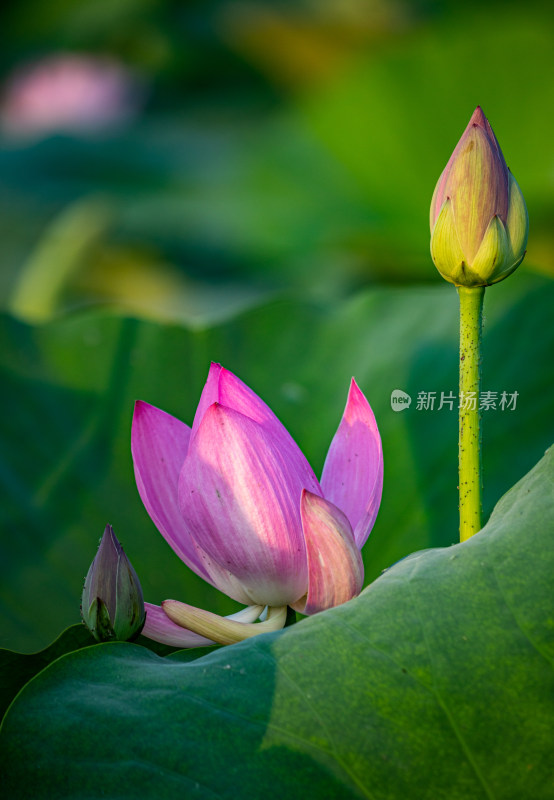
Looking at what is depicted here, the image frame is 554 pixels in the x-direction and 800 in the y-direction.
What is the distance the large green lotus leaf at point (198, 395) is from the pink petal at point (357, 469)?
184mm

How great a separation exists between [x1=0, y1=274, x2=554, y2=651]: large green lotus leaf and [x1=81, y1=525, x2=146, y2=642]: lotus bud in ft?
0.86

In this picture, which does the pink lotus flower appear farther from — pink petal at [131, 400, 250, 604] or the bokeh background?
the bokeh background

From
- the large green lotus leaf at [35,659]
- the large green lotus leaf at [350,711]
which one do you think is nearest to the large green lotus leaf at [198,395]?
the large green lotus leaf at [35,659]

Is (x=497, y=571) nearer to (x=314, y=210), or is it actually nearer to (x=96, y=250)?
(x=314, y=210)

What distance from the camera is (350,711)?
413mm

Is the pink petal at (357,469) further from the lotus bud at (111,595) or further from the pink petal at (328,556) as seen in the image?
the lotus bud at (111,595)

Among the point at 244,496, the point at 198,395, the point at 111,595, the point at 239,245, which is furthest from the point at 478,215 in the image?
the point at 239,245

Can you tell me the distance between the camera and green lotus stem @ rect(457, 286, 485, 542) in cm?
54

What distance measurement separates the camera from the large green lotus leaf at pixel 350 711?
403 mm

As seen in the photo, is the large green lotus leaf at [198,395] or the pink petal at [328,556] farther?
the large green lotus leaf at [198,395]

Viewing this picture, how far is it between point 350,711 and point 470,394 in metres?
0.23

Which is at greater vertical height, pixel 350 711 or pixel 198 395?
pixel 198 395

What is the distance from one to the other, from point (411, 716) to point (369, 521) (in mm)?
199

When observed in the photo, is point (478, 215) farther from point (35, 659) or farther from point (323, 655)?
point (35, 659)
